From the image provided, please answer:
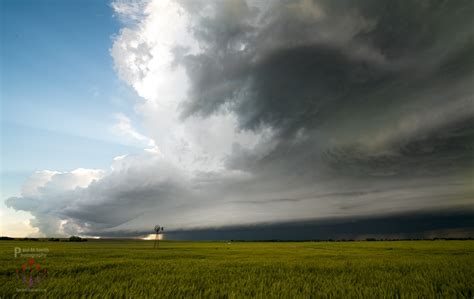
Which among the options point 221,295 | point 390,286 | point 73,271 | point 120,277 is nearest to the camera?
point 221,295

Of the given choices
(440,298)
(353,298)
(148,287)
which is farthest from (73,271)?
(440,298)

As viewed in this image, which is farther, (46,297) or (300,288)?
(300,288)

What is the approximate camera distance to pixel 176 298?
5.97 m

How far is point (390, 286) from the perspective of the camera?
7664 mm

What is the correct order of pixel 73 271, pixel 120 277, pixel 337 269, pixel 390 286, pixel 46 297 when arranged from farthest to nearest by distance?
pixel 337 269, pixel 73 271, pixel 120 277, pixel 390 286, pixel 46 297

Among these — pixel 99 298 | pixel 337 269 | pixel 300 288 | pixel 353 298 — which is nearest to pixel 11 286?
pixel 99 298

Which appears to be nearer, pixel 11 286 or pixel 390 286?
pixel 11 286

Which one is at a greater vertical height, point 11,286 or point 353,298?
point 11,286

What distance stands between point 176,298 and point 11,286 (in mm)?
5152

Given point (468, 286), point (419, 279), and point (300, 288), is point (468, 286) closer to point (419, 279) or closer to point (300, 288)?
point (419, 279)

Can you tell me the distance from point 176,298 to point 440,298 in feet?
21.3

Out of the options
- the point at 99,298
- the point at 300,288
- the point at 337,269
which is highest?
the point at 99,298

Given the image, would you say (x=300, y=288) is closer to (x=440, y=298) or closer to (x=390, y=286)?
(x=390, y=286)

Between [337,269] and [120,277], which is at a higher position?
[120,277]
